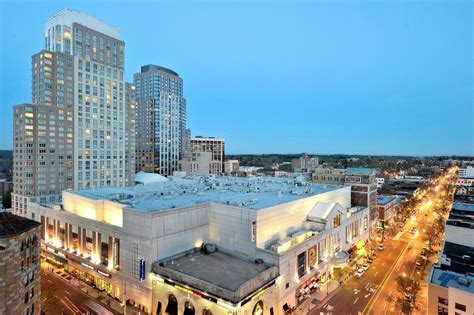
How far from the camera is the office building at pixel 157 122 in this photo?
582 ft

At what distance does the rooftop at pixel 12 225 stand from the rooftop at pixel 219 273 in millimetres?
17568

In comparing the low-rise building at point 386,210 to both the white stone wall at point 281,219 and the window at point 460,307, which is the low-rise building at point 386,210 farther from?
the window at point 460,307

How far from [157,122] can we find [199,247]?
141865 mm

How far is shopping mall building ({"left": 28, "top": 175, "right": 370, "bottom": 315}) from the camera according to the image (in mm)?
38812

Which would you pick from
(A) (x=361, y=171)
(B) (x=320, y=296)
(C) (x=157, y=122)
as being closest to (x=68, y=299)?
(B) (x=320, y=296)

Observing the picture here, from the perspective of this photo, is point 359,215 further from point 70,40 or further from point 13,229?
point 70,40

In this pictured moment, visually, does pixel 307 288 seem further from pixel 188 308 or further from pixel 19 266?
pixel 19 266

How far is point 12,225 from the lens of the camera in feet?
111

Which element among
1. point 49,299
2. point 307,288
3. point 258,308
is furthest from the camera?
point 307,288

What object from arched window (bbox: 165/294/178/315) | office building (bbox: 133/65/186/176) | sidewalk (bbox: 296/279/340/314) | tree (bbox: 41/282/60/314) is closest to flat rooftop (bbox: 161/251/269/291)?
arched window (bbox: 165/294/178/315)

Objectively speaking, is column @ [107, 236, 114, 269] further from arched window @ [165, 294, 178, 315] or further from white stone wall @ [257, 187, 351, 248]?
white stone wall @ [257, 187, 351, 248]

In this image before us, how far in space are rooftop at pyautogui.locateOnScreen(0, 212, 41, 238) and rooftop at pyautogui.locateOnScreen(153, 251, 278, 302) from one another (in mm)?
17568

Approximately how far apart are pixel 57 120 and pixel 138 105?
3534 inches

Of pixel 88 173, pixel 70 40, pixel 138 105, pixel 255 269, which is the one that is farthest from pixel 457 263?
pixel 138 105
